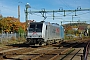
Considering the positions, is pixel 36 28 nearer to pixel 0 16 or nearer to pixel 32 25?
pixel 32 25

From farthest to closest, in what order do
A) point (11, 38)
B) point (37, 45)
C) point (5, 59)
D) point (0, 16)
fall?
point (0, 16) < point (11, 38) < point (37, 45) < point (5, 59)

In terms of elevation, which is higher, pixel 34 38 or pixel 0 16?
pixel 0 16

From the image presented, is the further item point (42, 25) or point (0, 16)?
point (0, 16)

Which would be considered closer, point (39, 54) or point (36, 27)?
point (39, 54)

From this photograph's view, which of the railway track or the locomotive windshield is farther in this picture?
the locomotive windshield

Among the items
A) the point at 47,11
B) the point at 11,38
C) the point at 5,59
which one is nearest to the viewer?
the point at 5,59

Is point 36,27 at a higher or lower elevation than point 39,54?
higher

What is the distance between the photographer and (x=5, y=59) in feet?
46.3

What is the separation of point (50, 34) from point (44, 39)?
3331mm

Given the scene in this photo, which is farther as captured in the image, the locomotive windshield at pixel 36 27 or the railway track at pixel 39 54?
the locomotive windshield at pixel 36 27

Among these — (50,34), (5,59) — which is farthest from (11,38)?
(5,59)

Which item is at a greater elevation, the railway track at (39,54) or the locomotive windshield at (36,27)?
the locomotive windshield at (36,27)

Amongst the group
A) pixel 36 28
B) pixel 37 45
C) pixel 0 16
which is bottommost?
pixel 37 45

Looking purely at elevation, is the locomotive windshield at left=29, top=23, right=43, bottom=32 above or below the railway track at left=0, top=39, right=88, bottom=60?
above
